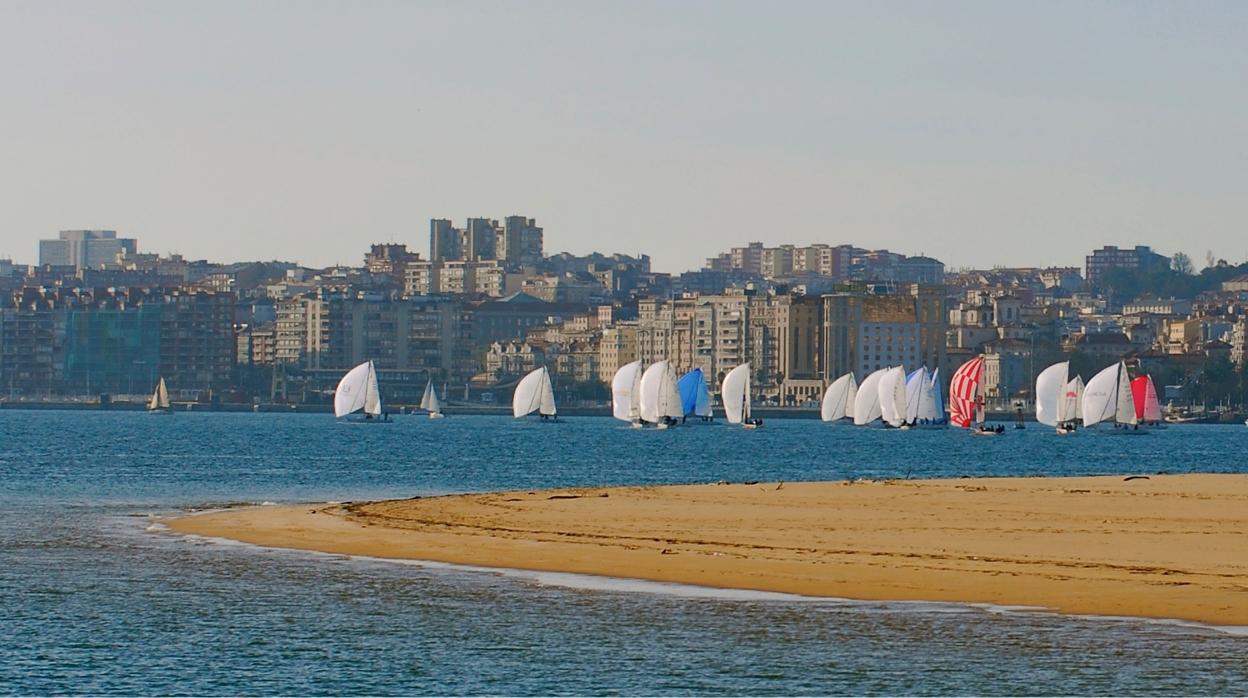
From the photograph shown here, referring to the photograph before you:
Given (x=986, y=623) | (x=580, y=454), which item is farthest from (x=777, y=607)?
(x=580, y=454)

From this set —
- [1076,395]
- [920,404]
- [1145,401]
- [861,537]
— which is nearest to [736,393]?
[920,404]

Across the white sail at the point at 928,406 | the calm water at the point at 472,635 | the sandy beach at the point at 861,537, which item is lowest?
the calm water at the point at 472,635

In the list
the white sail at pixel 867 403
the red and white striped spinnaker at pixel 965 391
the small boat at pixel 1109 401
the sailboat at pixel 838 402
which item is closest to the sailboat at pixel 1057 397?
the small boat at pixel 1109 401

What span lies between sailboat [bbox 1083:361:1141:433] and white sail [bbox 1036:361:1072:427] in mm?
6847

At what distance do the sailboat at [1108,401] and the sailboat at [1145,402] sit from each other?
16.8 feet

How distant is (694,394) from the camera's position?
156 m

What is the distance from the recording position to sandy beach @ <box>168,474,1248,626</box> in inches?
1270

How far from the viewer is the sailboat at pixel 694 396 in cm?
15438

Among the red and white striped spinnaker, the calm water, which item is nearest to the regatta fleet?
the red and white striped spinnaker

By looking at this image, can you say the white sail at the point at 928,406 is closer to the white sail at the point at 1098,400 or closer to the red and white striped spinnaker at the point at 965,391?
the red and white striped spinnaker at the point at 965,391

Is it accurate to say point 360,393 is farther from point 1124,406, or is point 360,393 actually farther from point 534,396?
point 1124,406

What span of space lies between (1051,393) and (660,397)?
1012 inches

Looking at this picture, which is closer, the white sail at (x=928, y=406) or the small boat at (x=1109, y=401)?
the small boat at (x=1109, y=401)

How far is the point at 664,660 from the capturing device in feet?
88.4
